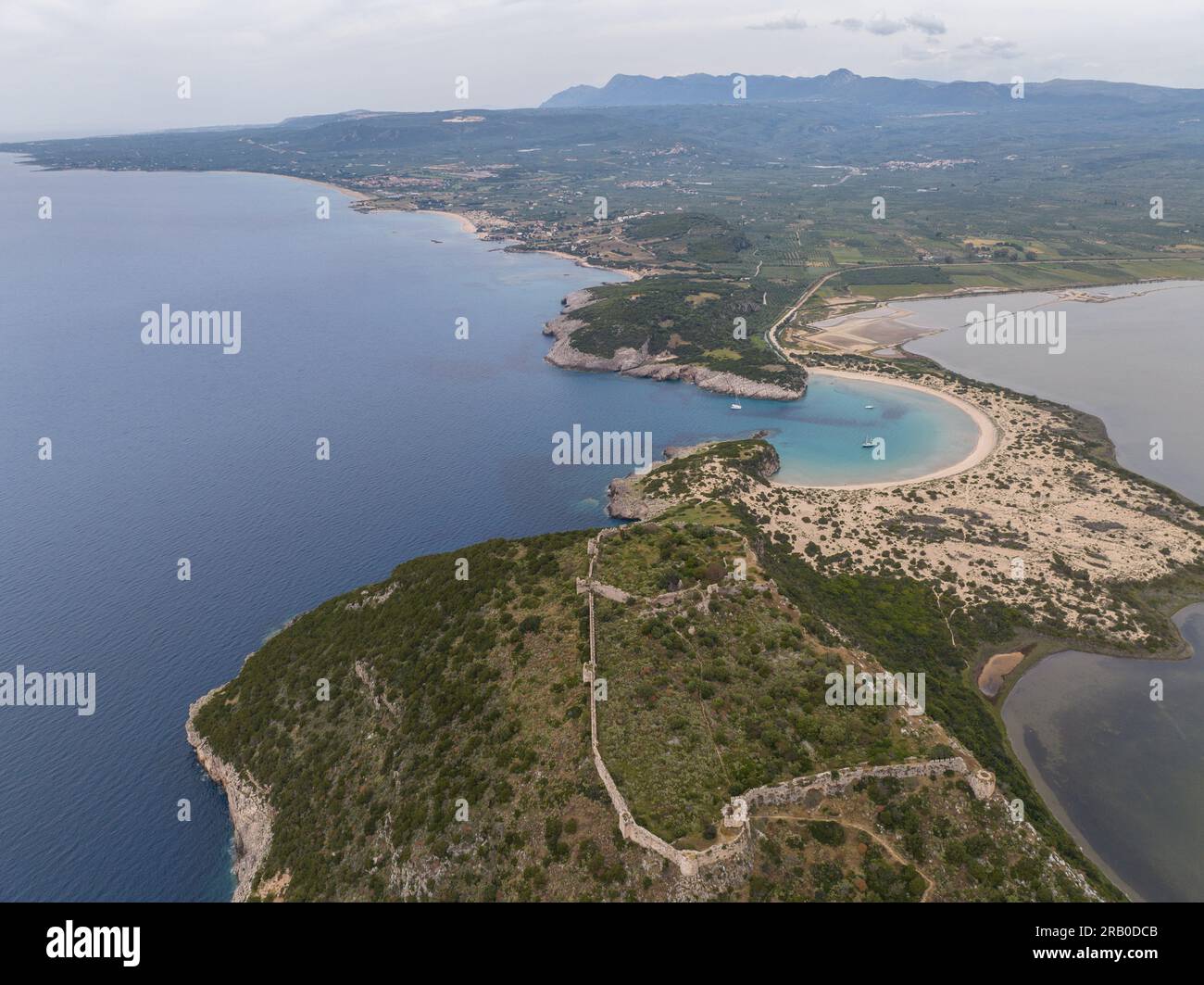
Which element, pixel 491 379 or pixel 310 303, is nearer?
pixel 491 379

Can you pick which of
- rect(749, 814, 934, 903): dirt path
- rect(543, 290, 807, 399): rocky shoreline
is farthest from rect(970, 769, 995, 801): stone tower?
rect(543, 290, 807, 399): rocky shoreline

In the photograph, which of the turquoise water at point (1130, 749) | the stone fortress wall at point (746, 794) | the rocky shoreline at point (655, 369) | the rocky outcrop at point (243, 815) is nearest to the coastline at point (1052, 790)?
the turquoise water at point (1130, 749)

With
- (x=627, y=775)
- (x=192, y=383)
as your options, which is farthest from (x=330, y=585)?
(x=192, y=383)

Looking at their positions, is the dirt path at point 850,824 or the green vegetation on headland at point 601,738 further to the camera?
the green vegetation on headland at point 601,738

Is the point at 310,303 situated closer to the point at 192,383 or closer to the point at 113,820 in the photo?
the point at 192,383

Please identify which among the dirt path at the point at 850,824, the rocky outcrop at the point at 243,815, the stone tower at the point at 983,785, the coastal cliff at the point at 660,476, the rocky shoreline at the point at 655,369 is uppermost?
the rocky shoreline at the point at 655,369

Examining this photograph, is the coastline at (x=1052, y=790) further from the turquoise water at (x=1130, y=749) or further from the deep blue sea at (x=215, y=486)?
the deep blue sea at (x=215, y=486)

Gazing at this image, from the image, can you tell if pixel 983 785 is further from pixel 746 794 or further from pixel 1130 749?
pixel 1130 749
